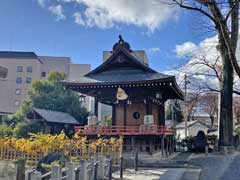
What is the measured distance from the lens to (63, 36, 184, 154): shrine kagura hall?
1975 cm

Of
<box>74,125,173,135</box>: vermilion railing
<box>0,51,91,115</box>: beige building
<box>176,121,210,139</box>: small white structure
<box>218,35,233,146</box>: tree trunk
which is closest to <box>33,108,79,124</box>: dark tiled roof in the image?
<box>74,125,173,135</box>: vermilion railing

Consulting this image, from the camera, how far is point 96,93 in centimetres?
2236

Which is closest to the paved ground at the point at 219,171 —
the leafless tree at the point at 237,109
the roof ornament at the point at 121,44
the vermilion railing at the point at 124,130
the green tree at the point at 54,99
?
the vermilion railing at the point at 124,130

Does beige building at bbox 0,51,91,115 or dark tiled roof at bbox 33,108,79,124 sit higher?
beige building at bbox 0,51,91,115

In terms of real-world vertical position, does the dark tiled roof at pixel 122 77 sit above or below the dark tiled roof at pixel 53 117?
above

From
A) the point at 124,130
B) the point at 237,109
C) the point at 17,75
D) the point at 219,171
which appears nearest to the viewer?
the point at 219,171

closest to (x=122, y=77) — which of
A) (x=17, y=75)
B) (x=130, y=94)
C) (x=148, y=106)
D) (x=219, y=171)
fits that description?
(x=130, y=94)

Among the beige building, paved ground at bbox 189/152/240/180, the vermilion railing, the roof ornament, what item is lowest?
paved ground at bbox 189/152/240/180

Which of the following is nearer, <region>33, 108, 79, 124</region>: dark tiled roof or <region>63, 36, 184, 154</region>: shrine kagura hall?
<region>63, 36, 184, 154</region>: shrine kagura hall

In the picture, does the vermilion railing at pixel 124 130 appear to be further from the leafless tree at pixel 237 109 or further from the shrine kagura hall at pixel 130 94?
the leafless tree at pixel 237 109

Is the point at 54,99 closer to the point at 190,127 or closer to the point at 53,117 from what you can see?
the point at 53,117

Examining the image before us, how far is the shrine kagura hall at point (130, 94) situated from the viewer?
19750mm

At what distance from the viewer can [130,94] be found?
836 inches

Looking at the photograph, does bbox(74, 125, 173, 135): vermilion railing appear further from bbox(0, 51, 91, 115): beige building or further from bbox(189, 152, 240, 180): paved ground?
bbox(0, 51, 91, 115): beige building
